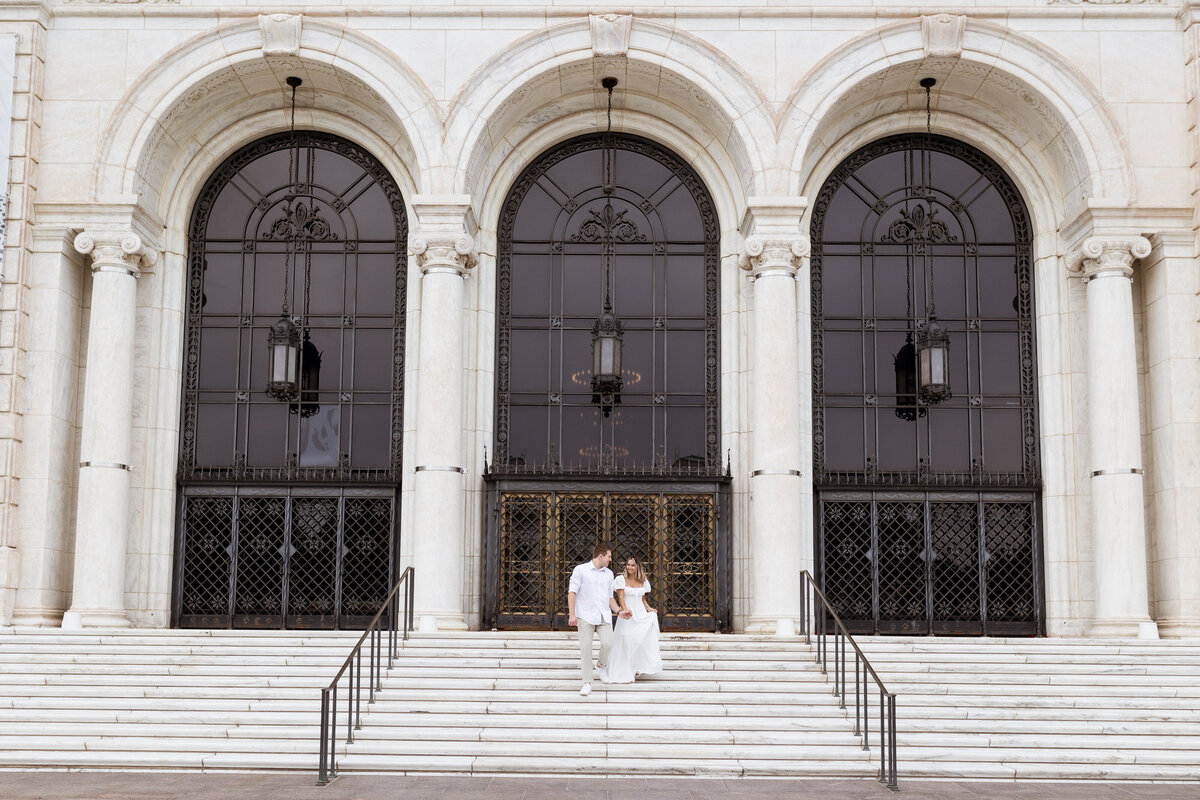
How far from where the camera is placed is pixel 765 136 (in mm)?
19438

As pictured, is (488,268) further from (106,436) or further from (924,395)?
(924,395)

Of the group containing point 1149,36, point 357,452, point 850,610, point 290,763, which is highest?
point 1149,36

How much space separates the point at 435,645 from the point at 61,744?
4.59m

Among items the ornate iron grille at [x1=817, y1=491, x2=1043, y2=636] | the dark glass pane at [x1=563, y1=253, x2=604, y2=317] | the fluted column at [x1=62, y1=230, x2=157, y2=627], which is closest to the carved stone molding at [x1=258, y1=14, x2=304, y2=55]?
the fluted column at [x1=62, y1=230, x2=157, y2=627]

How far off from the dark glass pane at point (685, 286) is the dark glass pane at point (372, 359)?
14.8 ft

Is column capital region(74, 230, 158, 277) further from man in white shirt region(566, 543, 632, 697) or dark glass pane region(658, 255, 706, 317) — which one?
man in white shirt region(566, 543, 632, 697)

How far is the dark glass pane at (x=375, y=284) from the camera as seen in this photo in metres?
20.9

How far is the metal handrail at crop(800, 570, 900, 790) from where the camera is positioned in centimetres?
1184

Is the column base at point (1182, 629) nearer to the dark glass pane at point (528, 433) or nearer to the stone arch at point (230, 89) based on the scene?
the dark glass pane at point (528, 433)

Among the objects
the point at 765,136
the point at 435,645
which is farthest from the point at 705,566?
the point at 765,136

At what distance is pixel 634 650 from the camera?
49.1 ft

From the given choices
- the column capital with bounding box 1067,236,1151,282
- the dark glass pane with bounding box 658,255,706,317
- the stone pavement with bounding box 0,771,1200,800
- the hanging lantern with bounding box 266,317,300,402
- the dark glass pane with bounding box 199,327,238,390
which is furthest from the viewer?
the dark glass pane with bounding box 658,255,706,317

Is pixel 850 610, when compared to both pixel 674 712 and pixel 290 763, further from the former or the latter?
pixel 290 763

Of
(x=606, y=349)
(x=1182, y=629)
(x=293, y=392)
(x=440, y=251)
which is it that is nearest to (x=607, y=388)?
(x=606, y=349)
